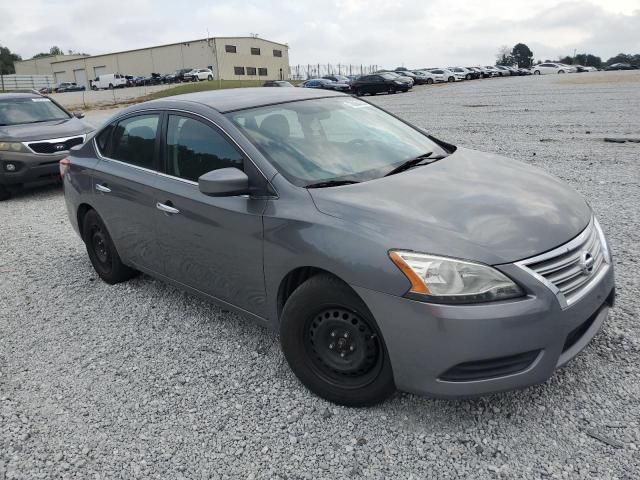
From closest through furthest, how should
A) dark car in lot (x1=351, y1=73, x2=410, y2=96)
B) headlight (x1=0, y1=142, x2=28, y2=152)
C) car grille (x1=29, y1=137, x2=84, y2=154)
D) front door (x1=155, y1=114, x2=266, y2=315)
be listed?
front door (x1=155, y1=114, x2=266, y2=315)
headlight (x1=0, y1=142, x2=28, y2=152)
car grille (x1=29, y1=137, x2=84, y2=154)
dark car in lot (x1=351, y1=73, x2=410, y2=96)

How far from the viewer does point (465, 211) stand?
2.66 meters

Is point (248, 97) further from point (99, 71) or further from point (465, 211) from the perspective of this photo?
point (99, 71)

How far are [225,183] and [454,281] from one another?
1355 millimetres

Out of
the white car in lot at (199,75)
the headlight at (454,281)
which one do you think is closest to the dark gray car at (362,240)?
the headlight at (454,281)

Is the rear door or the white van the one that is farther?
the white van

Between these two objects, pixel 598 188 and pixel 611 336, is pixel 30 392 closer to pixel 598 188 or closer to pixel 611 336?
pixel 611 336

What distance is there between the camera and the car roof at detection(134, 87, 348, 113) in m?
3.61

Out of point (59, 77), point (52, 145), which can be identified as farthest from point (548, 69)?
point (59, 77)

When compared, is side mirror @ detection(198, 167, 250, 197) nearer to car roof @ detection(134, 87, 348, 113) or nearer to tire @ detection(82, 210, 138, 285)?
car roof @ detection(134, 87, 348, 113)

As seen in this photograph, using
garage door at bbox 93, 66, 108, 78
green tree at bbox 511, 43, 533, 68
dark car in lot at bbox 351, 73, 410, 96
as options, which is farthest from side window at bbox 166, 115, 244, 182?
green tree at bbox 511, 43, 533, 68

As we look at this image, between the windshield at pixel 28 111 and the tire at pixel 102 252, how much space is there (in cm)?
570

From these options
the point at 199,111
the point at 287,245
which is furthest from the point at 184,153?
the point at 287,245

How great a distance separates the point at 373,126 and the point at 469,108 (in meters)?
16.8

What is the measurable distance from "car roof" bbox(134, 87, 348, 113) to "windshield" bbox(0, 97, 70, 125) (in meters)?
6.38
